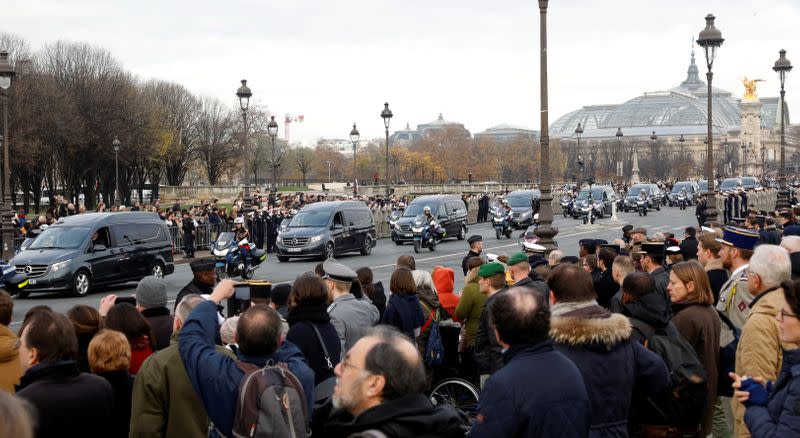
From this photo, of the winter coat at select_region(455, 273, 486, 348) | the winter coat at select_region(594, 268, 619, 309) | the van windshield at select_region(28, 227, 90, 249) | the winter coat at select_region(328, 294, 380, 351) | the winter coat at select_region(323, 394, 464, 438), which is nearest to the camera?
the winter coat at select_region(323, 394, 464, 438)

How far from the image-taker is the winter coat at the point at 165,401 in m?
5.53

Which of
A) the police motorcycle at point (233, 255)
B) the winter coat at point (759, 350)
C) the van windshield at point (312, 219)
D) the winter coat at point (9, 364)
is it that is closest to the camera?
the winter coat at point (759, 350)

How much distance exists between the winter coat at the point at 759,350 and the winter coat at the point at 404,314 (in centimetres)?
321

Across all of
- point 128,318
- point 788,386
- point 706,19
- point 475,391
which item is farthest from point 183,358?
point 706,19

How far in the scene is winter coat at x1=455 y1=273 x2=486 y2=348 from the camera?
9289 mm

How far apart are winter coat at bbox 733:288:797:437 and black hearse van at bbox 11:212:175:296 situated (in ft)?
61.9

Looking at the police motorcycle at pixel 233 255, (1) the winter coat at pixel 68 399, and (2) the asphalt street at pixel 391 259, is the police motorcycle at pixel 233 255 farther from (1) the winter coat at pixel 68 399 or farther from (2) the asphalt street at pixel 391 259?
(1) the winter coat at pixel 68 399

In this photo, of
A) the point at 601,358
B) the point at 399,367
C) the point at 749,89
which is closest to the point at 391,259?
the point at 601,358

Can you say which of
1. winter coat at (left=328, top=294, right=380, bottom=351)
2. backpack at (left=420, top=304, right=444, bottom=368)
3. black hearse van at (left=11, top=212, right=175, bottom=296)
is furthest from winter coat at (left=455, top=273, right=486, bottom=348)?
black hearse van at (left=11, top=212, right=175, bottom=296)

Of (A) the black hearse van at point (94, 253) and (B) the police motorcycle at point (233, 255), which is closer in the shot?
(A) the black hearse van at point (94, 253)

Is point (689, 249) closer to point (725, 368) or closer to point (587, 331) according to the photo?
point (725, 368)

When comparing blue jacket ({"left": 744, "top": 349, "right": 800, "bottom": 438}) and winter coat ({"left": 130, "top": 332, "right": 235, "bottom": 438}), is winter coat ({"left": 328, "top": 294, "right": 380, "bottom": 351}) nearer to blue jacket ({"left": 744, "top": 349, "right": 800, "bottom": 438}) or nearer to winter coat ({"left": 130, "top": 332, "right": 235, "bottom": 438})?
winter coat ({"left": 130, "top": 332, "right": 235, "bottom": 438})

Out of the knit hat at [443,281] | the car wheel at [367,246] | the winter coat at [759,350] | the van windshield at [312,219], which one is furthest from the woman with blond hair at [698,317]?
the car wheel at [367,246]

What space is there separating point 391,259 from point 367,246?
7.25 feet
